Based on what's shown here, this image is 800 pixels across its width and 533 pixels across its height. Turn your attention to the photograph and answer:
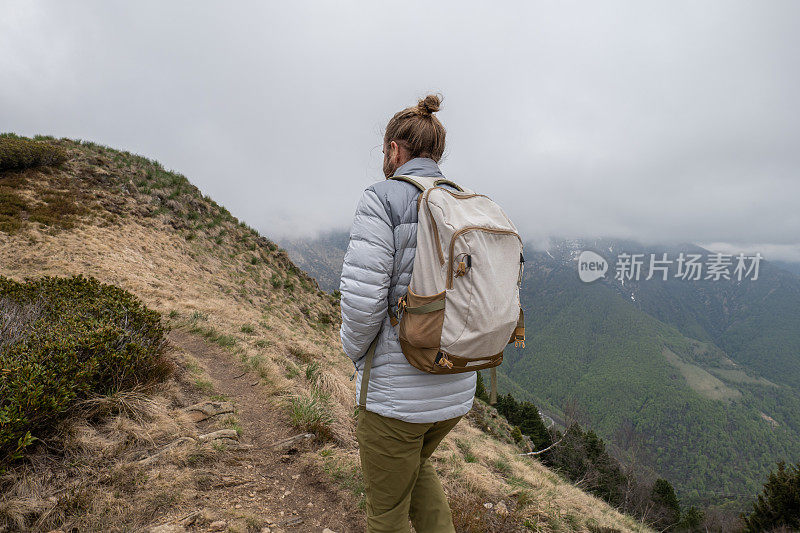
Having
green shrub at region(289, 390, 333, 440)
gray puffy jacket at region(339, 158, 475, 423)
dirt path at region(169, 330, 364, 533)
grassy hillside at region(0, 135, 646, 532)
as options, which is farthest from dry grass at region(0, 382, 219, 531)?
gray puffy jacket at region(339, 158, 475, 423)

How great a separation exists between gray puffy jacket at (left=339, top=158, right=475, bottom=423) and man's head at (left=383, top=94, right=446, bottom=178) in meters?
0.37

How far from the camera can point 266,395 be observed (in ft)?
17.1

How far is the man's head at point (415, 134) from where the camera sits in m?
2.04

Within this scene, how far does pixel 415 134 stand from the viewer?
6.70 ft

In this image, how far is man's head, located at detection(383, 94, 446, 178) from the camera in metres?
2.04

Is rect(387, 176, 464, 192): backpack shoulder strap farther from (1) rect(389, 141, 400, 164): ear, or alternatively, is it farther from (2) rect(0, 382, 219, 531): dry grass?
(2) rect(0, 382, 219, 531): dry grass

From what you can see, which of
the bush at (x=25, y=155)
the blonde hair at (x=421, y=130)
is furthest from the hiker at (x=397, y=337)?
the bush at (x=25, y=155)

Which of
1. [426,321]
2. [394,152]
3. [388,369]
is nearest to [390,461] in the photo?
[388,369]

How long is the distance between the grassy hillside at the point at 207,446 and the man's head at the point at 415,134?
301cm

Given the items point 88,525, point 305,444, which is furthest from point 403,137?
point 305,444

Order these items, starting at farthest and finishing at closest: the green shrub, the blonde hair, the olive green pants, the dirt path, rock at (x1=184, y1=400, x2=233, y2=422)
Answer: the green shrub, rock at (x1=184, y1=400, x2=233, y2=422), the dirt path, the blonde hair, the olive green pants

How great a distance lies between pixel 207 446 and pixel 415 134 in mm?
3573

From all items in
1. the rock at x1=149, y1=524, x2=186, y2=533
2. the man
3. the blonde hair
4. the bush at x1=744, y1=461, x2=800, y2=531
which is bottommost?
the bush at x1=744, y1=461, x2=800, y2=531

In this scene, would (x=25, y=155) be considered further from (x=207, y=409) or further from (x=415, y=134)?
(x=415, y=134)
